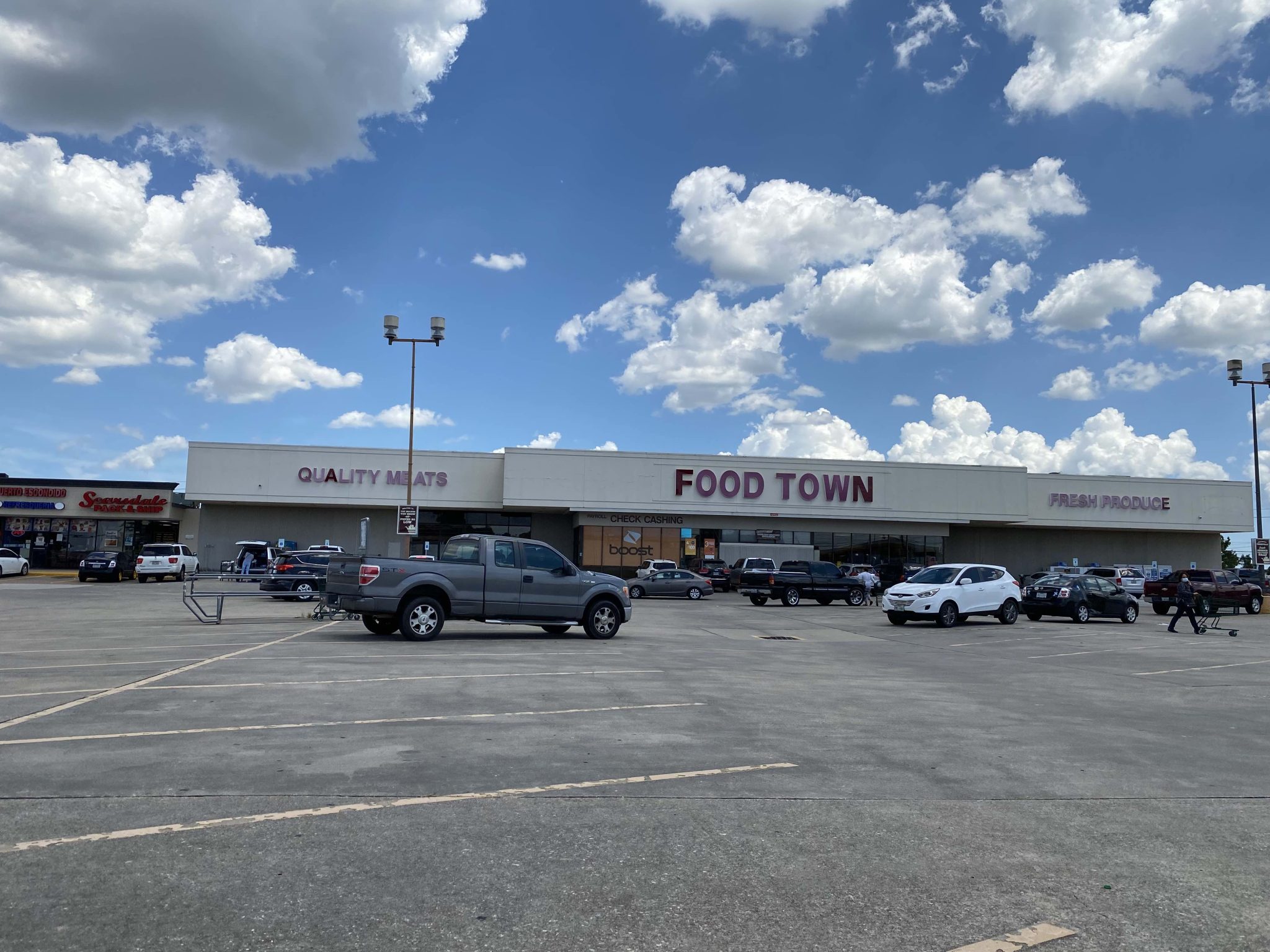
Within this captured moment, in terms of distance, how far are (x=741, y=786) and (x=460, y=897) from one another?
264 centimetres

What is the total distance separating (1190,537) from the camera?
60.3m

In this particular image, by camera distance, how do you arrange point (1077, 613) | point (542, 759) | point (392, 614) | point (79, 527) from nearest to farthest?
point (542, 759) < point (392, 614) < point (1077, 613) < point (79, 527)

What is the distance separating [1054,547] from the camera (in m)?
58.6

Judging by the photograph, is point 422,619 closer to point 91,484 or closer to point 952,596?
point 952,596

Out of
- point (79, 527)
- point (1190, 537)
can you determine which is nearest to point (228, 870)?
point (79, 527)

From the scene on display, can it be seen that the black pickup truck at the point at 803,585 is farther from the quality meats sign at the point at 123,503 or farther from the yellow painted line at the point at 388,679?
the quality meats sign at the point at 123,503

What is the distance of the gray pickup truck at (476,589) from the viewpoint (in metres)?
15.8

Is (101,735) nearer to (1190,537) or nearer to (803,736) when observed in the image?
(803,736)

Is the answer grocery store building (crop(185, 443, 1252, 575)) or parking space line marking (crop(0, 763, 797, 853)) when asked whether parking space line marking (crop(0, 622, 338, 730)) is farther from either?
grocery store building (crop(185, 443, 1252, 575))

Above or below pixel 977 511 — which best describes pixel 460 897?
below

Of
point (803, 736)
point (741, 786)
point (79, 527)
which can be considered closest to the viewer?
point (741, 786)

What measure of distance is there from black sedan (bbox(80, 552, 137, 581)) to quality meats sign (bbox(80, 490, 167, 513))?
→ 9935mm

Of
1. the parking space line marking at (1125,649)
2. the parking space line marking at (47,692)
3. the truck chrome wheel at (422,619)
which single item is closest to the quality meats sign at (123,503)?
the truck chrome wheel at (422,619)

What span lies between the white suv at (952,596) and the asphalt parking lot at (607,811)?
507 inches
